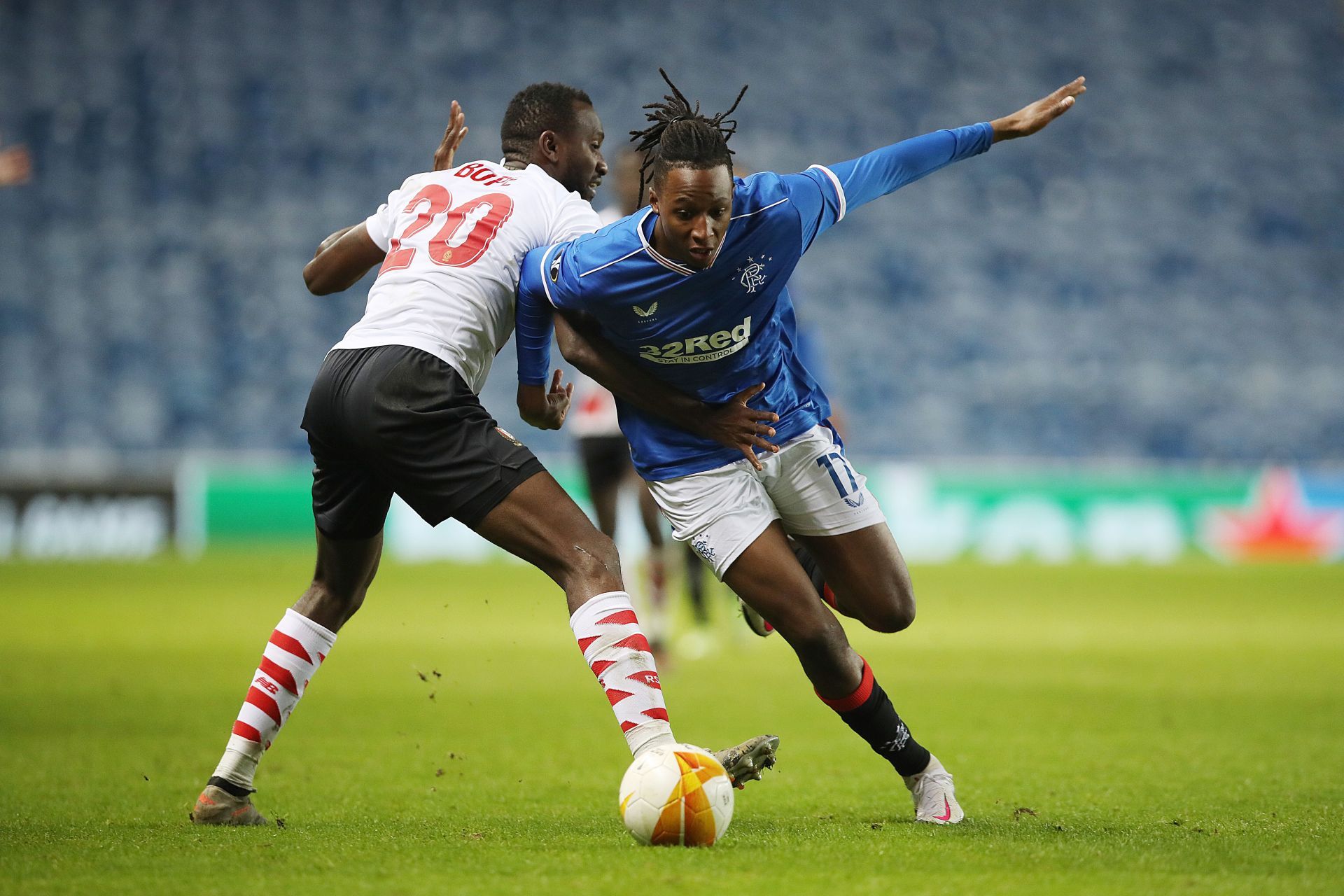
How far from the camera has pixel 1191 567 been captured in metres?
16.4

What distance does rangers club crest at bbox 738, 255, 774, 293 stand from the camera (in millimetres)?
4214

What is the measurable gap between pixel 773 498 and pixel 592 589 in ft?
3.08

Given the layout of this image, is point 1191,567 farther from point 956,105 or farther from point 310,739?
point 310,739

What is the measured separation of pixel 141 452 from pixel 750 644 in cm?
1186

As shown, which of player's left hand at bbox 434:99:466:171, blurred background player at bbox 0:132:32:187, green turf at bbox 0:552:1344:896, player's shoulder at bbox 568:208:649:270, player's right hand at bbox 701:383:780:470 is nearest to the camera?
green turf at bbox 0:552:1344:896

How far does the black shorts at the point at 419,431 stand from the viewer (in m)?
3.99

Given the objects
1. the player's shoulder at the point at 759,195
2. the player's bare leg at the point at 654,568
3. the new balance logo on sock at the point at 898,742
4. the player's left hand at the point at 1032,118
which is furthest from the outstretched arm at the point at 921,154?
the player's bare leg at the point at 654,568

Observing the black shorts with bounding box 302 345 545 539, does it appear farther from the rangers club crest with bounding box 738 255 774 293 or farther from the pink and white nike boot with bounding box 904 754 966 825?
the pink and white nike boot with bounding box 904 754 966 825

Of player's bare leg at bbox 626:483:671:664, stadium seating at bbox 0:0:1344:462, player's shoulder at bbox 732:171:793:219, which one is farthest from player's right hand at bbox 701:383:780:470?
stadium seating at bbox 0:0:1344:462

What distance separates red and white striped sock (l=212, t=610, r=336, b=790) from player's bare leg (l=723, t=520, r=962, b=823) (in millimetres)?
1317

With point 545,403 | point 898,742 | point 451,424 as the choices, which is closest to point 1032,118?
point 545,403

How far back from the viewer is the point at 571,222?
14.7ft

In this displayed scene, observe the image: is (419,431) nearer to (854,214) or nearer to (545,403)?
(545,403)

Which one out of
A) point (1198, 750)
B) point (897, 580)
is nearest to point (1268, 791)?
point (1198, 750)
